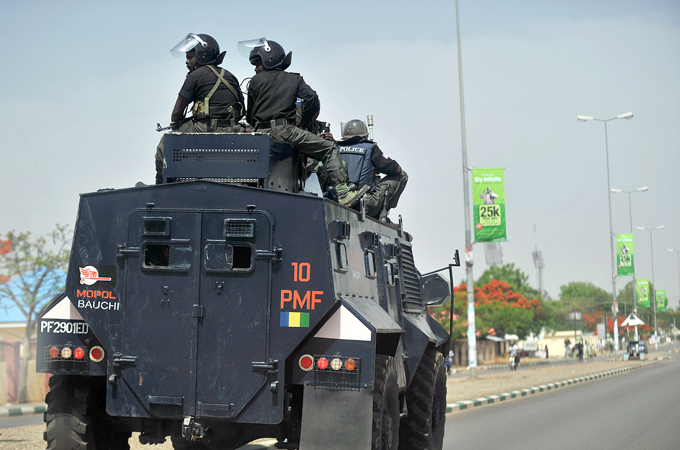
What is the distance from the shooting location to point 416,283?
33.4 feet

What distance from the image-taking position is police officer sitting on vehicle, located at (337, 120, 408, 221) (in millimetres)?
9852

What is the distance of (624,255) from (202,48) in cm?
5032

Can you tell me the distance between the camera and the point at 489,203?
28.7m

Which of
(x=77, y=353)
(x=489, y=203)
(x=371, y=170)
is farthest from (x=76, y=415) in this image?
(x=489, y=203)

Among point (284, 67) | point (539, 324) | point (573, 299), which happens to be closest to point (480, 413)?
point (284, 67)

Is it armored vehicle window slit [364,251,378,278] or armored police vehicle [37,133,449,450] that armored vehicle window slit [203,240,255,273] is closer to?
armored police vehicle [37,133,449,450]

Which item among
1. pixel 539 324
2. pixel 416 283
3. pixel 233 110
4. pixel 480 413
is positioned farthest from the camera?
pixel 539 324

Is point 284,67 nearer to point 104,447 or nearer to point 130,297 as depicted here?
point 130,297

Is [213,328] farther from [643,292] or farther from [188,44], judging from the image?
[643,292]

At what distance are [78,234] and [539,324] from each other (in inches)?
3887

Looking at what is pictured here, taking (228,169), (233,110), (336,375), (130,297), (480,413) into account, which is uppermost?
(233,110)

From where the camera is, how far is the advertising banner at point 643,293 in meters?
64.6

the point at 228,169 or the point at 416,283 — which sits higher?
the point at 228,169

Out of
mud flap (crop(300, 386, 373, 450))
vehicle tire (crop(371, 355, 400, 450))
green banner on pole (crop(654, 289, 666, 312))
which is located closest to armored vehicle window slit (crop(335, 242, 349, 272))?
vehicle tire (crop(371, 355, 400, 450))
